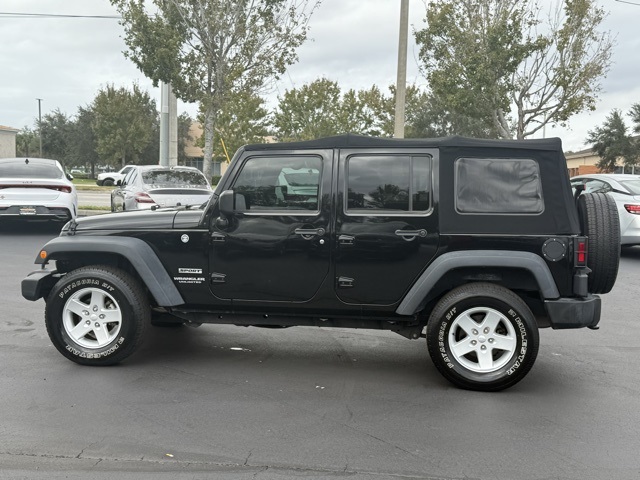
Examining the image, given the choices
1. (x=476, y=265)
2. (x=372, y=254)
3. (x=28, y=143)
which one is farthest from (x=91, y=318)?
(x=28, y=143)

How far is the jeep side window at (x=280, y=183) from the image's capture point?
4.93 m

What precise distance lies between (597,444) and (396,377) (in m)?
1.64

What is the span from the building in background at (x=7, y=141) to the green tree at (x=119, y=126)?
65.4ft

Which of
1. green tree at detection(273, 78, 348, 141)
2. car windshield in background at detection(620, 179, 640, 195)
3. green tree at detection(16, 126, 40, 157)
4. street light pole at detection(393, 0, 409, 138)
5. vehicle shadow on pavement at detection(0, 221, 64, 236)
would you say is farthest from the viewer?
green tree at detection(16, 126, 40, 157)

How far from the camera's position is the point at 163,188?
12.0m

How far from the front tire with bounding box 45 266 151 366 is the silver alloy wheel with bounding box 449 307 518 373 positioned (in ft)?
8.25

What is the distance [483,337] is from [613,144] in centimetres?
5002

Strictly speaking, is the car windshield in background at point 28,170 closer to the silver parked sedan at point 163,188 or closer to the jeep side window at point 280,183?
the silver parked sedan at point 163,188

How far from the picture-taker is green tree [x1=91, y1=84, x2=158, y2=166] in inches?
2083

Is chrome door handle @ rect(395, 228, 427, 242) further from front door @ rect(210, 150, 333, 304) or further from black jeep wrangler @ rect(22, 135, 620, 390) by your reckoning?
front door @ rect(210, 150, 333, 304)

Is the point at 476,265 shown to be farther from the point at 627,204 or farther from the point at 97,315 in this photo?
the point at 627,204

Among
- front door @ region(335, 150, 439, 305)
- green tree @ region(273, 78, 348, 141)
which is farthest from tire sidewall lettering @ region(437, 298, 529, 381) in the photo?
green tree @ region(273, 78, 348, 141)

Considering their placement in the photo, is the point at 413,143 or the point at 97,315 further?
the point at 97,315

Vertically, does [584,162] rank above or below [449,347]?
above
